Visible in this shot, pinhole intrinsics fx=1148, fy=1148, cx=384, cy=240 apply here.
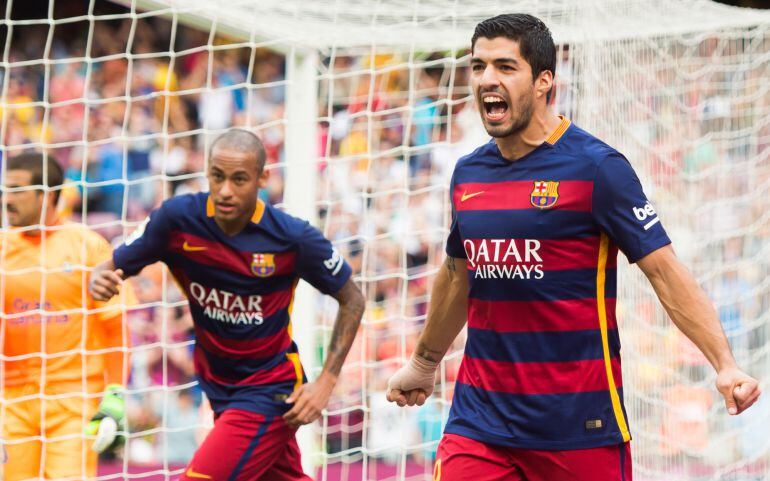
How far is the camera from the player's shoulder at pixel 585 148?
3.48 metres

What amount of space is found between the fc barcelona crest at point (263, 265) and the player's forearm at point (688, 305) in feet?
7.22

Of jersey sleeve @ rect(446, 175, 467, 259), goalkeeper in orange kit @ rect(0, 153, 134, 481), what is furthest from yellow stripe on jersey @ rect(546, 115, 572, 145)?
goalkeeper in orange kit @ rect(0, 153, 134, 481)

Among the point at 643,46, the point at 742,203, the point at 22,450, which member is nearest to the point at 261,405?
the point at 22,450

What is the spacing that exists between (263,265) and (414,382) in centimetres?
142

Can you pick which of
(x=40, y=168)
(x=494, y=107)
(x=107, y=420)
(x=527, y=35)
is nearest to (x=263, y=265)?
(x=107, y=420)

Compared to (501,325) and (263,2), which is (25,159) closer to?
(263,2)

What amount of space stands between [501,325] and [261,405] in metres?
1.87

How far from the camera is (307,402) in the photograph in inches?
202

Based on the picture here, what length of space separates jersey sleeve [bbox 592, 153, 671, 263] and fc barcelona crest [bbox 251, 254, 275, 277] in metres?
2.10

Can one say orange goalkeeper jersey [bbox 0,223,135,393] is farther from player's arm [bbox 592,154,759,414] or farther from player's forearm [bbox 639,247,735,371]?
player's forearm [bbox 639,247,735,371]

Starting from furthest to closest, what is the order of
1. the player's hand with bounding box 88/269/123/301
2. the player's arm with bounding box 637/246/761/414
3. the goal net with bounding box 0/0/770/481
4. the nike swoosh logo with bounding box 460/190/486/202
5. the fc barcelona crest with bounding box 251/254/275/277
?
the goal net with bounding box 0/0/770/481
the fc barcelona crest with bounding box 251/254/275/277
the player's hand with bounding box 88/269/123/301
the nike swoosh logo with bounding box 460/190/486/202
the player's arm with bounding box 637/246/761/414

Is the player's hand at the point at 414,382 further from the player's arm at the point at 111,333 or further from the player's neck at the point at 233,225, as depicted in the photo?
the player's arm at the point at 111,333

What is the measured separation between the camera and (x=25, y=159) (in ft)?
20.8

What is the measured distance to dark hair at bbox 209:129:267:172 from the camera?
5199 mm
